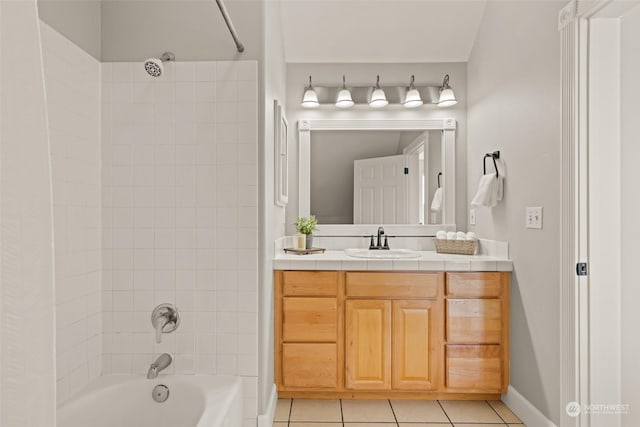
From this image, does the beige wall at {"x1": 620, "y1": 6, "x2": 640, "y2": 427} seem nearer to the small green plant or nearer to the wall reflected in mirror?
the wall reflected in mirror

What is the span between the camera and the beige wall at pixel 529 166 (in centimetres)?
213

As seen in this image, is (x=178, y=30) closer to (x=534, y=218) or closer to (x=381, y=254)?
(x=381, y=254)

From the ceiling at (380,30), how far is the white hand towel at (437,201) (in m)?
1.01

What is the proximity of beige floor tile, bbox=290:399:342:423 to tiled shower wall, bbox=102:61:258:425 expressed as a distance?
42cm

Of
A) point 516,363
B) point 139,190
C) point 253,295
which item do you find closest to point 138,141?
point 139,190

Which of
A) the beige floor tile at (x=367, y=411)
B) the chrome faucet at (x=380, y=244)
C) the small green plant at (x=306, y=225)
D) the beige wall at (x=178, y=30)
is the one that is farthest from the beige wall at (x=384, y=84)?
the beige floor tile at (x=367, y=411)

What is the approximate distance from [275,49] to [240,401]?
202 cm

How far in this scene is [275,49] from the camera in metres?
2.72

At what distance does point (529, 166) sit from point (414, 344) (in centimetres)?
122

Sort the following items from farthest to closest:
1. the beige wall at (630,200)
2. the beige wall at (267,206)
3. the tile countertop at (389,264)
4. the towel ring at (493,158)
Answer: the towel ring at (493,158)
the tile countertop at (389,264)
the beige wall at (267,206)
the beige wall at (630,200)

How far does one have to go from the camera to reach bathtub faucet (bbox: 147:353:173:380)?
2.12 m

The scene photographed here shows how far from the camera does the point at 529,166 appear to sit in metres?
2.38

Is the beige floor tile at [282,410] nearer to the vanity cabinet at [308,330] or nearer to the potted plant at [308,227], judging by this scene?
the vanity cabinet at [308,330]

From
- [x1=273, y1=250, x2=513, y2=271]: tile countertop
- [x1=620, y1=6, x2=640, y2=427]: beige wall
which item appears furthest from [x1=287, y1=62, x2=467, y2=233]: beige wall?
[x1=620, y1=6, x2=640, y2=427]: beige wall
